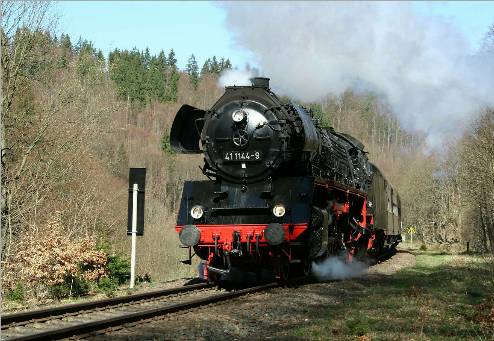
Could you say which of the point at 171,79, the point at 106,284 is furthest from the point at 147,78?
A: the point at 106,284

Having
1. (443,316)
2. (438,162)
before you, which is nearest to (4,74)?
(443,316)

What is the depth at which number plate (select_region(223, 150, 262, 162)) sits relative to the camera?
40.8 feet

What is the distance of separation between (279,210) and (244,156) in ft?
4.57

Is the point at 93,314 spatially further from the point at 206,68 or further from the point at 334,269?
the point at 206,68

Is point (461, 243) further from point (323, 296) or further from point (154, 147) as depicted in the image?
point (154, 147)

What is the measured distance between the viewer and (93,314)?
367 inches

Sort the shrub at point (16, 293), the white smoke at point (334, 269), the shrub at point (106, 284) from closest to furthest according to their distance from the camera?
1. the shrub at point (16, 293)
2. the white smoke at point (334, 269)
3. the shrub at point (106, 284)

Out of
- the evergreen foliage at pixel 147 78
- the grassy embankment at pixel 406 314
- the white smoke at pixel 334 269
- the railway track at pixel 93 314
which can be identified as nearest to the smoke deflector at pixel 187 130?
the railway track at pixel 93 314

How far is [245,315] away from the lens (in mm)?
9008

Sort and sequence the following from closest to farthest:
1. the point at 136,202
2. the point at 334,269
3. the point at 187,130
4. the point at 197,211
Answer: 1. the point at 197,211
2. the point at 187,130
3. the point at 136,202
4. the point at 334,269

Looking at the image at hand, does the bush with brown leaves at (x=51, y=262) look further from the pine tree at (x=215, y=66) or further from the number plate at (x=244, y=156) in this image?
the pine tree at (x=215, y=66)

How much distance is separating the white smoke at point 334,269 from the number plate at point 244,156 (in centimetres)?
336

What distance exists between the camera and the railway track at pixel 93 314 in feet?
24.2

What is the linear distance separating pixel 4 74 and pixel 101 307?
38.9ft
